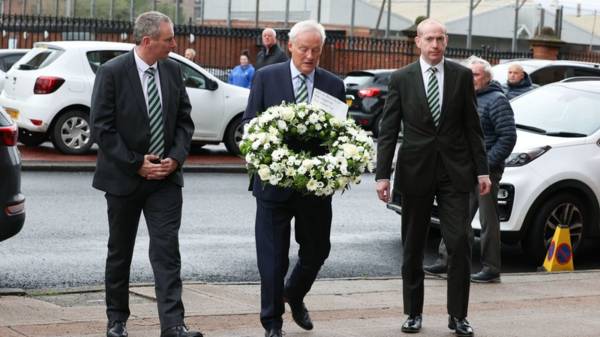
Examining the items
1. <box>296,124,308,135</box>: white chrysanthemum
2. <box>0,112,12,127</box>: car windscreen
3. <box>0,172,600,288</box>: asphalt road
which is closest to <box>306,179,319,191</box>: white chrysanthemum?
<box>296,124,308,135</box>: white chrysanthemum

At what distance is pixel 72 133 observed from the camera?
62.2ft

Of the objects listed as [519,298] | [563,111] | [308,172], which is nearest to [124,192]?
[308,172]

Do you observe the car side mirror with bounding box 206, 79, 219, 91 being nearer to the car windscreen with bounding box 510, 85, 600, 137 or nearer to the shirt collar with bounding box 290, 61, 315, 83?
the car windscreen with bounding box 510, 85, 600, 137

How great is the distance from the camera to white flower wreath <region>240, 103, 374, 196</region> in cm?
708

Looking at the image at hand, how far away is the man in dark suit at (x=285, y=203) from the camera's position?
7375 millimetres

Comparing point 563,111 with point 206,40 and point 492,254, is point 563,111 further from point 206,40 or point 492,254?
point 206,40

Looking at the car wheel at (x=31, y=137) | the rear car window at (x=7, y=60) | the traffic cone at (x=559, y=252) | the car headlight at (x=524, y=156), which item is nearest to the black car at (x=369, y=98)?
the rear car window at (x=7, y=60)

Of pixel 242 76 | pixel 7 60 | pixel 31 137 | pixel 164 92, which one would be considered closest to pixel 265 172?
pixel 164 92

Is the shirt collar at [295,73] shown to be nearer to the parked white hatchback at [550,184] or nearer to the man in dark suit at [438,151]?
the man in dark suit at [438,151]

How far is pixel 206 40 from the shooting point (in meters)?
40.5

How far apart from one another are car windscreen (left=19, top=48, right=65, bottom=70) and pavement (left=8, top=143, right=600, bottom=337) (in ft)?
32.3

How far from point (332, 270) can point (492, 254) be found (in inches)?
56.0

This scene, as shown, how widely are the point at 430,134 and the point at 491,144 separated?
97.1 inches

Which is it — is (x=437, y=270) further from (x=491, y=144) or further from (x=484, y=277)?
(x=491, y=144)
